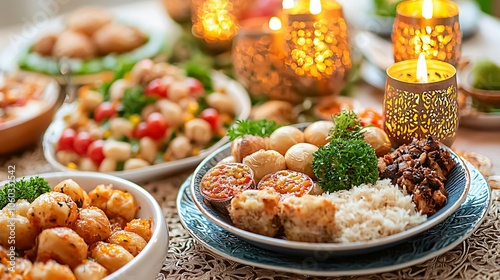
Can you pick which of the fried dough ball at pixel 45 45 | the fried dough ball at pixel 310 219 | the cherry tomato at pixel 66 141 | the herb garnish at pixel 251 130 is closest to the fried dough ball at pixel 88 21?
the fried dough ball at pixel 45 45

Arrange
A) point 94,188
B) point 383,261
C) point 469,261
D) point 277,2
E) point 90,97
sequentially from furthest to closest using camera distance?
point 277,2 < point 90,97 < point 94,188 < point 469,261 < point 383,261

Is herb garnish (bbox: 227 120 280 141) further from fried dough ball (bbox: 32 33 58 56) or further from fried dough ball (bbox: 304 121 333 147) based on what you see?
fried dough ball (bbox: 32 33 58 56)

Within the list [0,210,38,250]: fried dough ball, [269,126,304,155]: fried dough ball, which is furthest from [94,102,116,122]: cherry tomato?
[0,210,38,250]: fried dough ball

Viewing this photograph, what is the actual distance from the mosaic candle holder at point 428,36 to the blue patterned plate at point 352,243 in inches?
16.5

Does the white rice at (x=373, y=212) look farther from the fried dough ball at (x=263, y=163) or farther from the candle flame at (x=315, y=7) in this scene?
the candle flame at (x=315, y=7)

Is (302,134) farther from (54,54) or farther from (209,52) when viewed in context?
(54,54)

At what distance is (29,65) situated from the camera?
272cm

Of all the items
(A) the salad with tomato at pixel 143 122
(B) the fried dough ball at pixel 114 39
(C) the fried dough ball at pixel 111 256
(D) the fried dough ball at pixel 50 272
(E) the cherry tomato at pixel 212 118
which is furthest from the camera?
(B) the fried dough ball at pixel 114 39

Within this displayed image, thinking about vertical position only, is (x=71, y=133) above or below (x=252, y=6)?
below

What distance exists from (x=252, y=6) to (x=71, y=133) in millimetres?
1077

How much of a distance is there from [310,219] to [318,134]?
41cm

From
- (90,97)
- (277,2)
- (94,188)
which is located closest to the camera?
(94,188)

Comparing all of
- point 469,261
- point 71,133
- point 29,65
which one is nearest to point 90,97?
point 71,133

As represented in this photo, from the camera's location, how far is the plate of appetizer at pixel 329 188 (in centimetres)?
131
